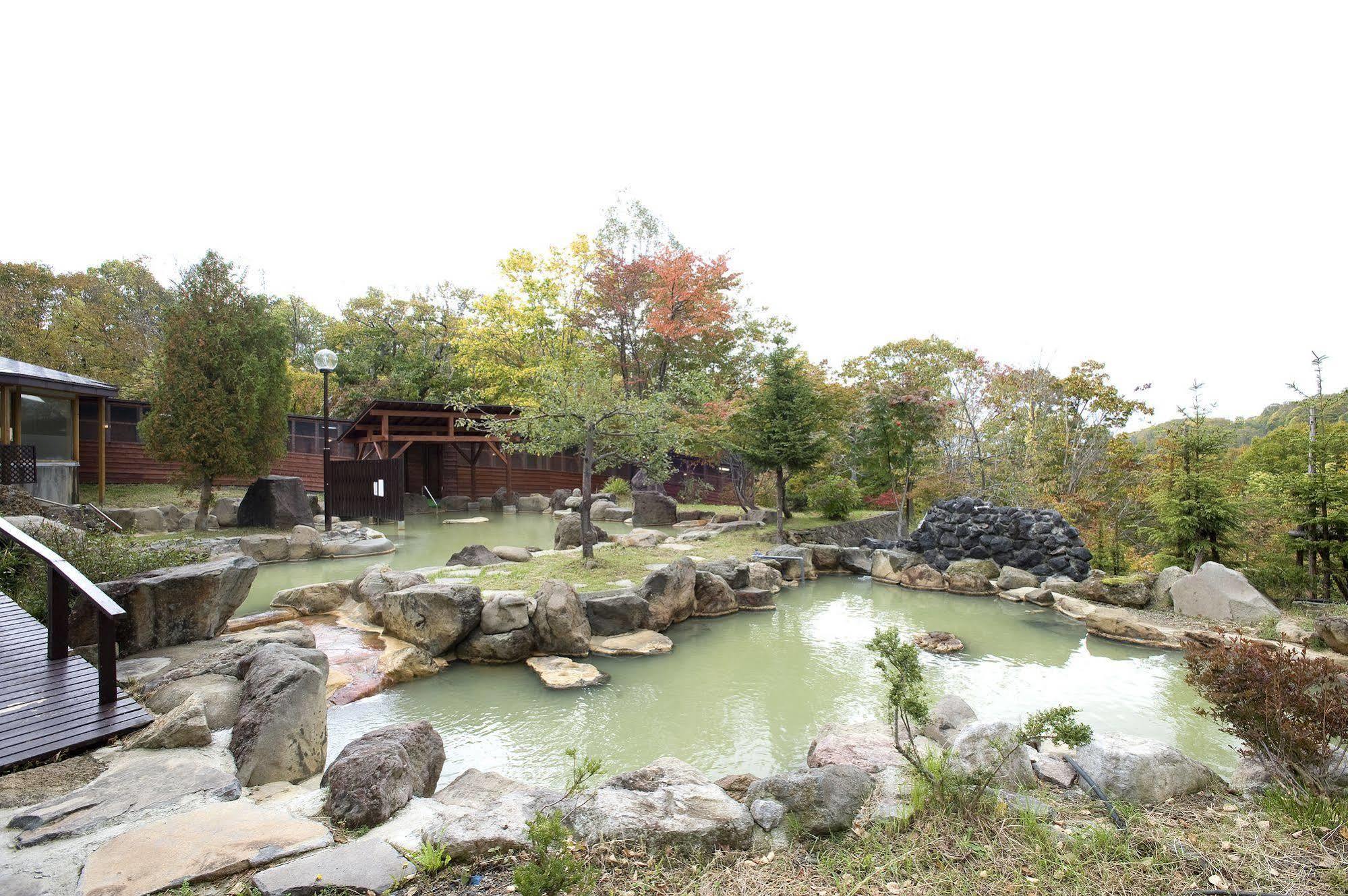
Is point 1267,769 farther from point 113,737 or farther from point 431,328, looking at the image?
point 431,328

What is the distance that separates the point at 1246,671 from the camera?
331cm

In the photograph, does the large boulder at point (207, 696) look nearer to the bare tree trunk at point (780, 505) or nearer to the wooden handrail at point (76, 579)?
the wooden handrail at point (76, 579)

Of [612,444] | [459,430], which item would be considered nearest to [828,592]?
[612,444]

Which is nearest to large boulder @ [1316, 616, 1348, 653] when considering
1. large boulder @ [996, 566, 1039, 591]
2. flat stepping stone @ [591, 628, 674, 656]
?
large boulder @ [996, 566, 1039, 591]

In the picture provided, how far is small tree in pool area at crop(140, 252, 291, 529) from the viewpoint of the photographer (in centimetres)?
1284

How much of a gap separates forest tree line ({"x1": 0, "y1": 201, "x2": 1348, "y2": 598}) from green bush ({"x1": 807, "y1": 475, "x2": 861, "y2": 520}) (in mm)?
59

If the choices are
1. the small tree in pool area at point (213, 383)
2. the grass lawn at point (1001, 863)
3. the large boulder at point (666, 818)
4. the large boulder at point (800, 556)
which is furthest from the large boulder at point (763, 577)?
the small tree in pool area at point (213, 383)

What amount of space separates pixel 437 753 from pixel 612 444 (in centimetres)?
734

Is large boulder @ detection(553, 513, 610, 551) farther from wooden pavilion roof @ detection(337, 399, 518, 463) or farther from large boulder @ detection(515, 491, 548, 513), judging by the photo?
large boulder @ detection(515, 491, 548, 513)

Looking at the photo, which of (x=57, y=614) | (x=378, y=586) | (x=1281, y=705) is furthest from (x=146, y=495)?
(x=1281, y=705)

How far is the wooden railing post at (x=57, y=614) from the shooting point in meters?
3.62

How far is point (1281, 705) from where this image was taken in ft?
10.3

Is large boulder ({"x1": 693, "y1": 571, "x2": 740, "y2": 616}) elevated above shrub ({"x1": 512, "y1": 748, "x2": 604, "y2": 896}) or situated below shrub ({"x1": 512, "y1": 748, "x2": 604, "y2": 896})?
below

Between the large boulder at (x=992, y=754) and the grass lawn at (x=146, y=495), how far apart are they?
16.9m
